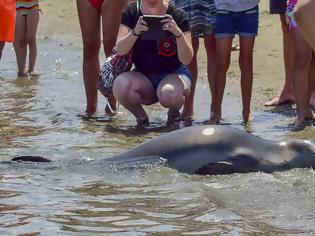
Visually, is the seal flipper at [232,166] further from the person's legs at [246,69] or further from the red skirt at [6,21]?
the red skirt at [6,21]

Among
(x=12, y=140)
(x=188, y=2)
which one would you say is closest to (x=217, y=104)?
(x=188, y=2)

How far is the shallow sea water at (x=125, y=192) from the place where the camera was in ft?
13.6

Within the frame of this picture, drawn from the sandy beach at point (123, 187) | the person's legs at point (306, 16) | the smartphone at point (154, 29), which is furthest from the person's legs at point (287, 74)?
the person's legs at point (306, 16)

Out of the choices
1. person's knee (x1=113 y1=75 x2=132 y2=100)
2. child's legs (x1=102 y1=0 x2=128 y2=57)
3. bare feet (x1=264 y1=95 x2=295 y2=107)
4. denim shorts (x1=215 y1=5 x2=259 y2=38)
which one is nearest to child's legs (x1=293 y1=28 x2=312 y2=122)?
denim shorts (x1=215 y1=5 x2=259 y2=38)

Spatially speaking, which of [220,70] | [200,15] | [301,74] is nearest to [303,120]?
[301,74]

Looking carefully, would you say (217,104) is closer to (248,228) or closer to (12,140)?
(12,140)

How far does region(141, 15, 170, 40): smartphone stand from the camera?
665 centimetres

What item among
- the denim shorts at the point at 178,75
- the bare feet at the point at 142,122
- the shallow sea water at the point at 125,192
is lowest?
the shallow sea water at the point at 125,192

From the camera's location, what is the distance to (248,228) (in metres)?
4.09

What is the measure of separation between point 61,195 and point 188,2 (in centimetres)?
302

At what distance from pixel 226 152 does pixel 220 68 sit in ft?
6.78

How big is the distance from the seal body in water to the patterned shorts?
2.04 metres

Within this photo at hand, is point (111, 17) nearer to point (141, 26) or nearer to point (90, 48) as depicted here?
point (90, 48)

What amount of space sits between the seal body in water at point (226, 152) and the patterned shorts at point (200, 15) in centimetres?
204
